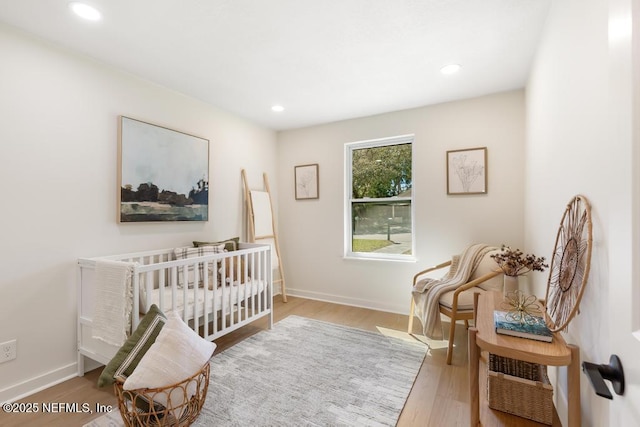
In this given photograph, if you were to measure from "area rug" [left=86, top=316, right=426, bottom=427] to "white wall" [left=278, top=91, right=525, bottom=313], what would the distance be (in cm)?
92

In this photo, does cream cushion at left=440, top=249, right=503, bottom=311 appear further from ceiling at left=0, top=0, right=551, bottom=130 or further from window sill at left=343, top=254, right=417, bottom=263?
ceiling at left=0, top=0, right=551, bottom=130

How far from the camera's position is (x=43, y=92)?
6.65 feet

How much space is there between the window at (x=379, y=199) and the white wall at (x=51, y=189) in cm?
230

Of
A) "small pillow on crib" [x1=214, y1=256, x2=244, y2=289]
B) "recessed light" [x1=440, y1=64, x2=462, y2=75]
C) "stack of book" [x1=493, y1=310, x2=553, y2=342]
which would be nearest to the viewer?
"stack of book" [x1=493, y1=310, x2=553, y2=342]

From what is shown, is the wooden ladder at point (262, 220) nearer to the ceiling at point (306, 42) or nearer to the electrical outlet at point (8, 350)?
the ceiling at point (306, 42)

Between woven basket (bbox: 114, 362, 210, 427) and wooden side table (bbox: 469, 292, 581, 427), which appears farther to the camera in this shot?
woven basket (bbox: 114, 362, 210, 427)

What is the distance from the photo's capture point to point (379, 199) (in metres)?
3.67

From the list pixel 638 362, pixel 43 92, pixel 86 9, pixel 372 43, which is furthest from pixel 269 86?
pixel 638 362

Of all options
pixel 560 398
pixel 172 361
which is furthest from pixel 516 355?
pixel 172 361

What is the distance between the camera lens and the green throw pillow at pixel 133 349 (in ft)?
5.10

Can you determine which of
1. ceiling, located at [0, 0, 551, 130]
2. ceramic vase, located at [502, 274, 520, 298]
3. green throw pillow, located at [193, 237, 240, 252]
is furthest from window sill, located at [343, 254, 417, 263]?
ceiling, located at [0, 0, 551, 130]

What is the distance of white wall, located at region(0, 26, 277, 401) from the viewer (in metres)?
1.88

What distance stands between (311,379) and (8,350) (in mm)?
1940

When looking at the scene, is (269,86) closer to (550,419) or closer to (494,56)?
(494,56)
